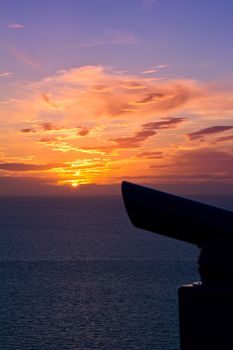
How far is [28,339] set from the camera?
39.9 meters

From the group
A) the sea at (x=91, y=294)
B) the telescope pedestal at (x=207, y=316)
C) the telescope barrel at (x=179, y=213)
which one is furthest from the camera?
the sea at (x=91, y=294)

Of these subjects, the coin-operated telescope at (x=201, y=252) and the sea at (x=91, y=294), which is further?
the sea at (x=91, y=294)

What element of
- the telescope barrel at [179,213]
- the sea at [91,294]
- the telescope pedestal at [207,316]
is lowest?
the sea at [91,294]

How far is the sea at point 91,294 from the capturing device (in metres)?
40.7

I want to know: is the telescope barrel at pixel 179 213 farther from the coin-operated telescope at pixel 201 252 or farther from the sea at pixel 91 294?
the sea at pixel 91 294

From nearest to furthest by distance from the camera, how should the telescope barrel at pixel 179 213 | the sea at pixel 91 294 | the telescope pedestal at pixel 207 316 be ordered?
the telescope pedestal at pixel 207 316, the telescope barrel at pixel 179 213, the sea at pixel 91 294

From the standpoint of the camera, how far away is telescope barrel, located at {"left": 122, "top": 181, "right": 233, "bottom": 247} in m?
6.14

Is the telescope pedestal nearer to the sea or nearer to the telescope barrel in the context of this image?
the telescope barrel

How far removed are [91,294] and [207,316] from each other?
54513 mm

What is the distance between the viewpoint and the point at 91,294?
58.3 metres

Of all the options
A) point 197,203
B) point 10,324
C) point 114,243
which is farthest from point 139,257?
point 197,203

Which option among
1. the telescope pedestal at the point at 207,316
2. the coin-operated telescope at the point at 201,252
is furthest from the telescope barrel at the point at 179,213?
the telescope pedestal at the point at 207,316

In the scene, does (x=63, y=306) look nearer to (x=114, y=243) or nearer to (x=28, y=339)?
(x=28, y=339)

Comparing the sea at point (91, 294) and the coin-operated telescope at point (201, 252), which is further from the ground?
the coin-operated telescope at point (201, 252)
